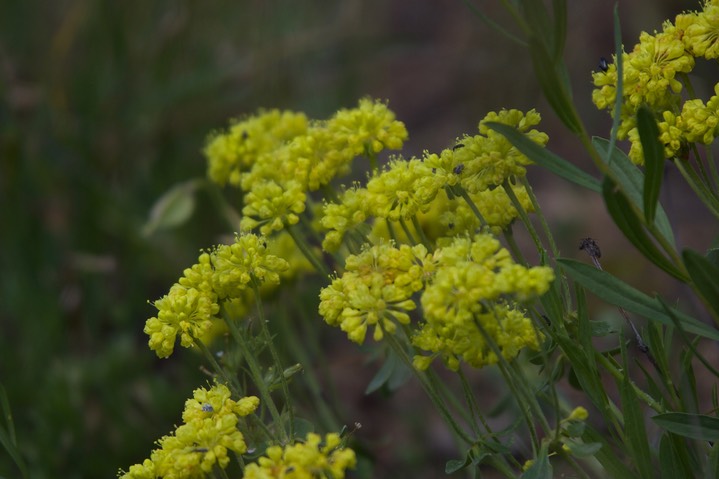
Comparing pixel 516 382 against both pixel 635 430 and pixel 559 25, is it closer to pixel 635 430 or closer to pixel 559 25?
pixel 635 430

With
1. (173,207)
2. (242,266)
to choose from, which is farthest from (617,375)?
(173,207)

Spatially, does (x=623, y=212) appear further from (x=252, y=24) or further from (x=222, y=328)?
(x=252, y=24)

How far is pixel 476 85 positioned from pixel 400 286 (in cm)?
441

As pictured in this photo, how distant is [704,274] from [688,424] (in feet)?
0.93

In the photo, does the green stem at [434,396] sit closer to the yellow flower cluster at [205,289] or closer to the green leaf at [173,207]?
the yellow flower cluster at [205,289]

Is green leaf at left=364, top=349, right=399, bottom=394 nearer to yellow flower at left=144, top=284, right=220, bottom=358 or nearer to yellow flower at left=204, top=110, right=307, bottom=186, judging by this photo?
yellow flower at left=144, top=284, right=220, bottom=358

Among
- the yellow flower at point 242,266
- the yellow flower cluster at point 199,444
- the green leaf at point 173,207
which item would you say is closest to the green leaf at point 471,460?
the yellow flower cluster at point 199,444

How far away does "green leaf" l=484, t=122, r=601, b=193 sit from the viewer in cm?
153

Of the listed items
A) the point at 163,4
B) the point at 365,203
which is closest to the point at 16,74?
the point at 163,4

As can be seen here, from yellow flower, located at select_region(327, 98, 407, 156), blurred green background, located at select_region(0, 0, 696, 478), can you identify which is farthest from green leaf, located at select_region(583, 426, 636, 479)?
blurred green background, located at select_region(0, 0, 696, 478)

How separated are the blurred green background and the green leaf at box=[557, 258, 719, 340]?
185 cm

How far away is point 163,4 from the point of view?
497 centimetres

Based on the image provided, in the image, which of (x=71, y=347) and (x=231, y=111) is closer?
(x=71, y=347)

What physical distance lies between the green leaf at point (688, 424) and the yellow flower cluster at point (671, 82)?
506 millimetres
